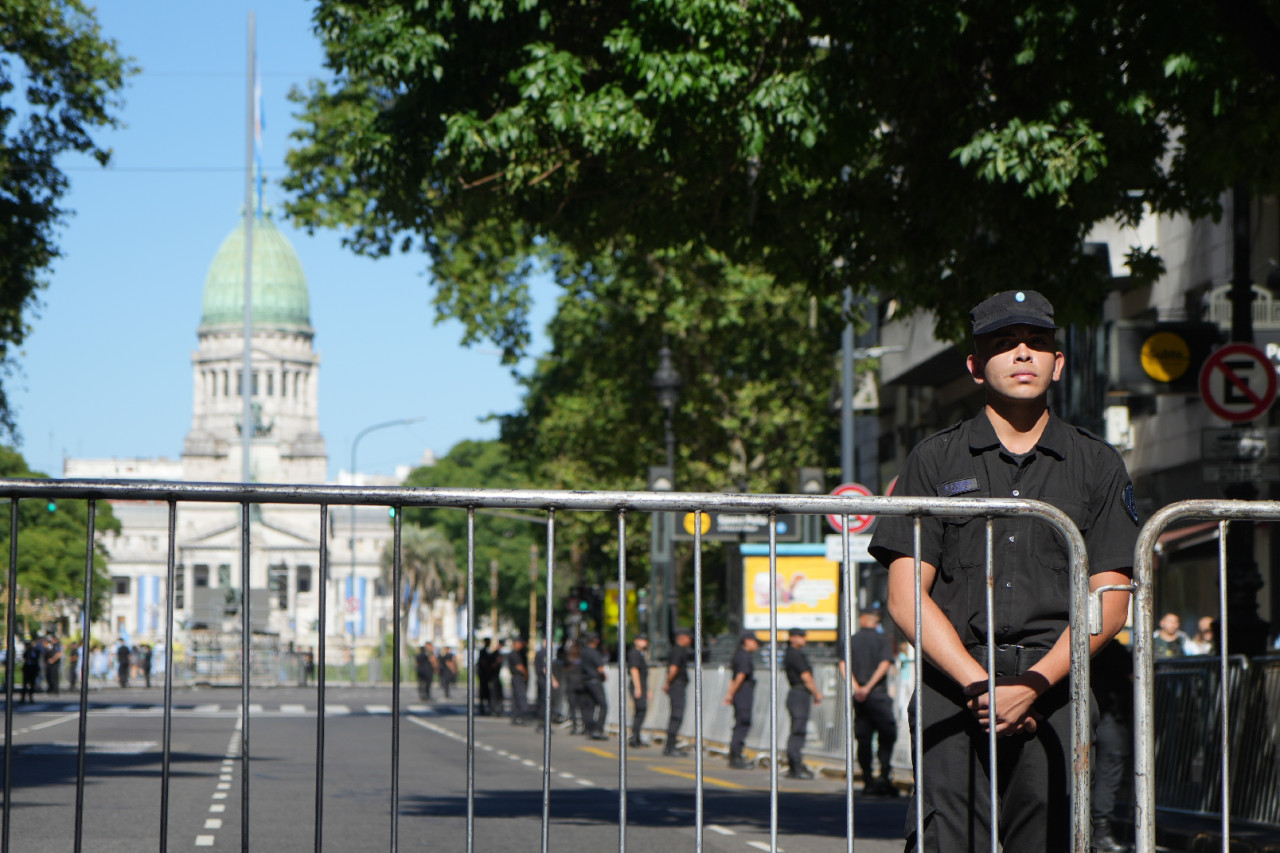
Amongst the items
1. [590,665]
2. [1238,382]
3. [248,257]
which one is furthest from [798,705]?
[248,257]

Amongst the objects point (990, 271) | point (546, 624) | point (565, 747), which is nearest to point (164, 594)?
point (546, 624)

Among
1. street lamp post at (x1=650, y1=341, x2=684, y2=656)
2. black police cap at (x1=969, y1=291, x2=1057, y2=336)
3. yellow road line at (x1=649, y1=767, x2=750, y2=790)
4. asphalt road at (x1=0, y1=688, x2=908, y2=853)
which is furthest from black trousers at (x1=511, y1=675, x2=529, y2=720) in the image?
→ black police cap at (x1=969, y1=291, x2=1057, y2=336)

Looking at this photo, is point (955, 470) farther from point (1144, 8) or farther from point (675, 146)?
point (675, 146)

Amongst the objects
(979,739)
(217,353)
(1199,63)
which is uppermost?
(217,353)

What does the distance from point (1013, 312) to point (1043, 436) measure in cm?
38

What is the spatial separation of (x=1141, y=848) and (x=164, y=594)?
3.00m

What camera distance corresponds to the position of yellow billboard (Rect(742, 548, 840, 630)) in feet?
91.1

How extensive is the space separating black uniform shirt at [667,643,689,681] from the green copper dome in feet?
394

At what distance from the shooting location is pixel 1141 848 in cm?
540

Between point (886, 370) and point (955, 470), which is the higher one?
point (886, 370)

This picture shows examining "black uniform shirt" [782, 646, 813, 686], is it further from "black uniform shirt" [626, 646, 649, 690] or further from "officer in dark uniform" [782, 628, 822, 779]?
"black uniform shirt" [626, 646, 649, 690]

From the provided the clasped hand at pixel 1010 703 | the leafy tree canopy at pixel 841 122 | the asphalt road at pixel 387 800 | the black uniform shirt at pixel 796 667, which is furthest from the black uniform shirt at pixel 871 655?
the clasped hand at pixel 1010 703

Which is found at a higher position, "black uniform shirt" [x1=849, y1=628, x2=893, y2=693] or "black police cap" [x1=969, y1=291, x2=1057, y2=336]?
"black police cap" [x1=969, y1=291, x2=1057, y2=336]

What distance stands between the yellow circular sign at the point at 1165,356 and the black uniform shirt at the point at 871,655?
4820 mm
